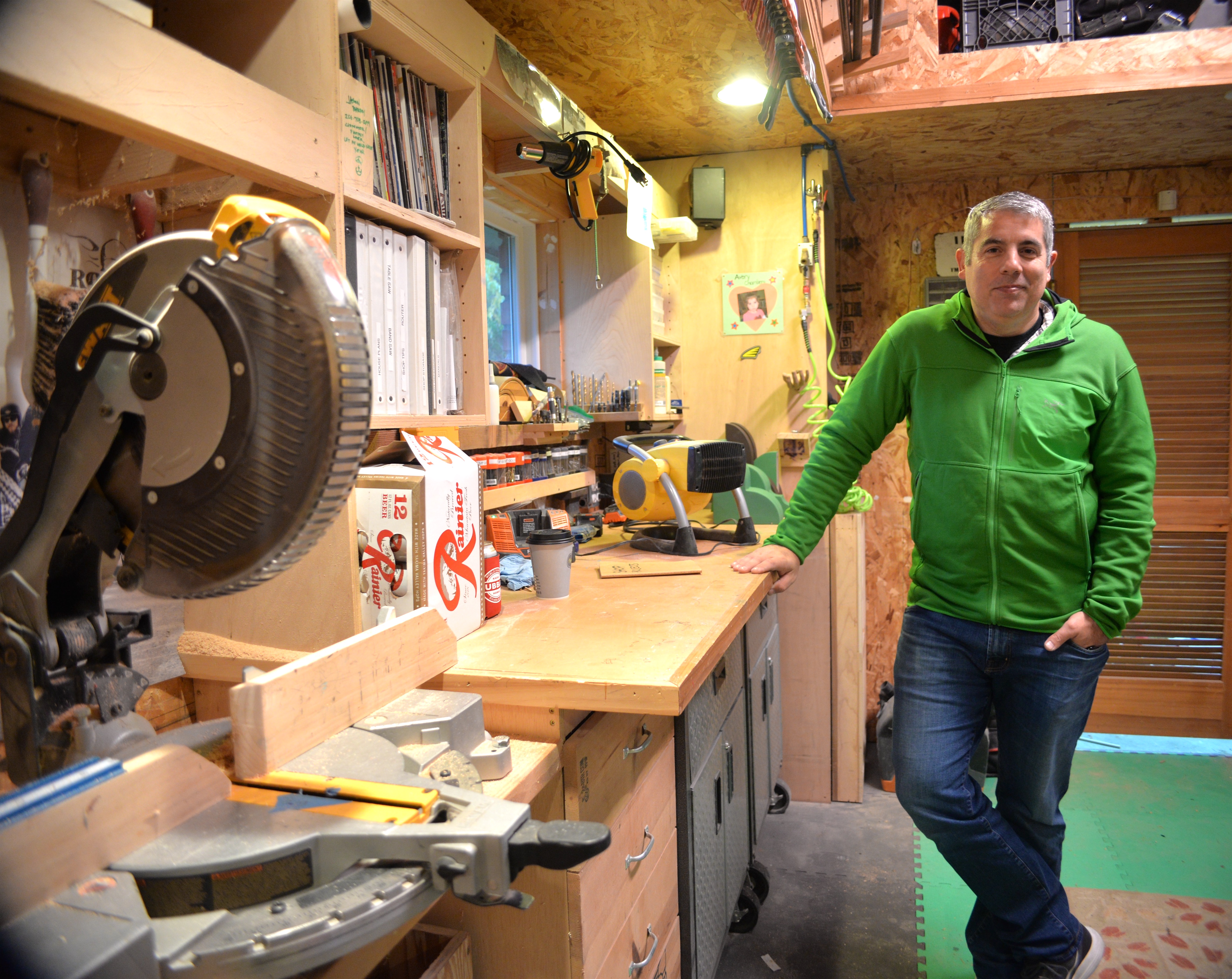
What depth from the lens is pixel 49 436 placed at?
0.70 meters

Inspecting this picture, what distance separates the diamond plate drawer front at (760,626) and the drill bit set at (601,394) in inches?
33.4

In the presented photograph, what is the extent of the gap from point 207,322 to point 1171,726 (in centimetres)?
428

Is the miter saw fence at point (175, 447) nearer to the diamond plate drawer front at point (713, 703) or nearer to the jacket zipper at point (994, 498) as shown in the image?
the diamond plate drawer front at point (713, 703)

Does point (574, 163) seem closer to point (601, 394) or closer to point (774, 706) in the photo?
point (601, 394)

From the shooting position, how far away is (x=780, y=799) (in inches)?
115

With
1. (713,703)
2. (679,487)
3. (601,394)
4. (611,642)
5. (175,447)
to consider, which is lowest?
(713,703)

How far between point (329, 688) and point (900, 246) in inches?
141

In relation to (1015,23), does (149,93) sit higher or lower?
lower

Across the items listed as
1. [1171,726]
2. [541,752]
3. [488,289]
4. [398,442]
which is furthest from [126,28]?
[1171,726]

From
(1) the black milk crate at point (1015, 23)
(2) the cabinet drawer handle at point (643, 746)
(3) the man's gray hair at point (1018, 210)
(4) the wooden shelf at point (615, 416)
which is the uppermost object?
(1) the black milk crate at point (1015, 23)

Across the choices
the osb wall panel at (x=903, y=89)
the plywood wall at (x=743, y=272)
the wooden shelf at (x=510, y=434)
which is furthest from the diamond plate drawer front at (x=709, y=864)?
the osb wall panel at (x=903, y=89)

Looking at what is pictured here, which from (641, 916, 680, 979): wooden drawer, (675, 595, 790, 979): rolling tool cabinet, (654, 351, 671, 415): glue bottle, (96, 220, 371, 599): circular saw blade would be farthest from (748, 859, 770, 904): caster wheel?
(96, 220, 371, 599): circular saw blade

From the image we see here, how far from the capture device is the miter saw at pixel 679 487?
239 cm

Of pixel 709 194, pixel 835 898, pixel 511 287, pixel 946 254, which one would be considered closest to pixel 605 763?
pixel 835 898
